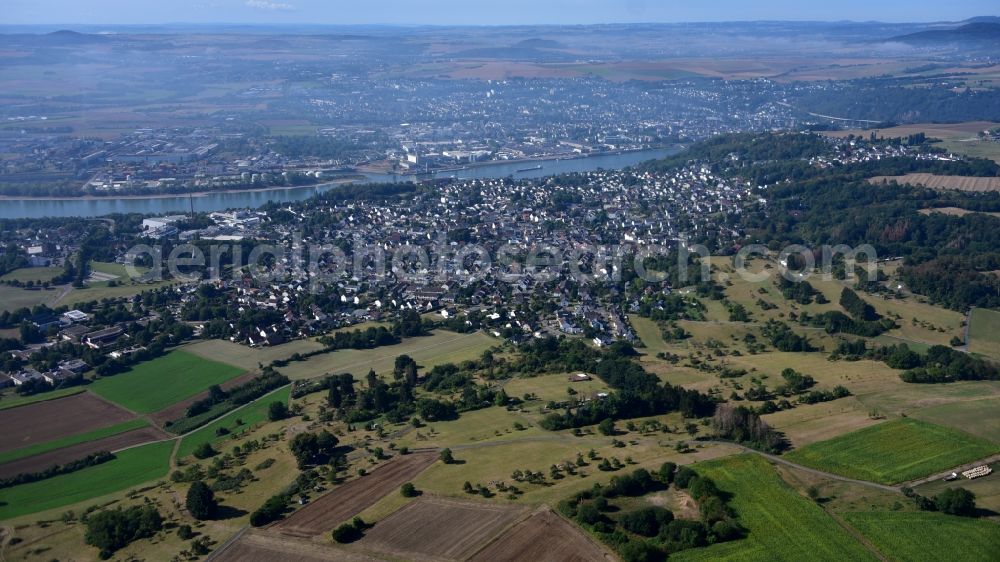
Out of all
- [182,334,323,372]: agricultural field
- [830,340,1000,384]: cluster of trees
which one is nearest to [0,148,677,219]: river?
[182,334,323,372]: agricultural field

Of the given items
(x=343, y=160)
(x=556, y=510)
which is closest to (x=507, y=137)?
(x=343, y=160)

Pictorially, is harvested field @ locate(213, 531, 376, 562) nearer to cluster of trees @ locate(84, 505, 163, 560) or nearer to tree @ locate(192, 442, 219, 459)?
cluster of trees @ locate(84, 505, 163, 560)

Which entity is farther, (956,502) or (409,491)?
(409,491)

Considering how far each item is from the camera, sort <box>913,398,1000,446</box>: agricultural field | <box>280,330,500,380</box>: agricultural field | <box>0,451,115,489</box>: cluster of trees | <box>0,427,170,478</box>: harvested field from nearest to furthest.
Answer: <box>0,451,115,489</box>: cluster of trees < <box>913,398,1000,446</box>: agricultural field < <box>0,427,170,478</box>: harvested field < <box>280,330,500,380</box>: agricultural field

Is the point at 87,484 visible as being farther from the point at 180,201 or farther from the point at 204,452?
the point at 180,201

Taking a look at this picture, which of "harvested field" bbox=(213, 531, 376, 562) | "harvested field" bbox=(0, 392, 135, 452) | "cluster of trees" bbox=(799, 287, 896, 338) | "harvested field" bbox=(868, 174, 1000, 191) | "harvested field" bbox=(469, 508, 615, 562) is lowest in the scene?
"harvested field" bbox=(0, 392, 135, 452)

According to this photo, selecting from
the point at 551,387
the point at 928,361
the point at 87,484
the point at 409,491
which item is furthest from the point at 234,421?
the point at 928,361

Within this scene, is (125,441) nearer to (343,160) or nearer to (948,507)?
(948,507)
